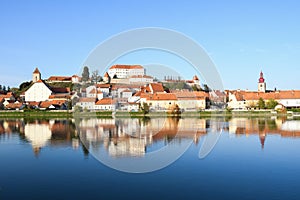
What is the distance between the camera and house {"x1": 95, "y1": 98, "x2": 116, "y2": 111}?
114 feet

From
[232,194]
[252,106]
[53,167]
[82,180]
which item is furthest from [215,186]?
[252,106]

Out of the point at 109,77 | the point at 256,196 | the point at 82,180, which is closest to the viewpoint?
the point at 256,196

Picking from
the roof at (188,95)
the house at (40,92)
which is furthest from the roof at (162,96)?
the house at (40,92)

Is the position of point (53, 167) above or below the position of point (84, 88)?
below

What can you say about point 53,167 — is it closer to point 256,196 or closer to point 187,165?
point 187,165

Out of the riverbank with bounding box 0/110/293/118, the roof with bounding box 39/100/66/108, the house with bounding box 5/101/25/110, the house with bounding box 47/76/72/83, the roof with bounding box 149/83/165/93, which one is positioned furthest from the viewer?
the house with bounding box 47/76/72/83

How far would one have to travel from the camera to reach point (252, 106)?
115ft

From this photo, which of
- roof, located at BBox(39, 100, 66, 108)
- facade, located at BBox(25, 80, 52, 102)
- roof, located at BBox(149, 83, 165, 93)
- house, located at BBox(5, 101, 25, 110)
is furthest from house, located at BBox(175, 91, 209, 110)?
facade, located at BBox(25, 80, 52, 102)

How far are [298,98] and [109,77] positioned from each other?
978 inches

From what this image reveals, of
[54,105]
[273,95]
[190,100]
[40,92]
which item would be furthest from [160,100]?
[40,92]

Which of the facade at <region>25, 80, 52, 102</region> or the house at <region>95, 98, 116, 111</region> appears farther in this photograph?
the facade at <region>25, 80, 52, 102</region>

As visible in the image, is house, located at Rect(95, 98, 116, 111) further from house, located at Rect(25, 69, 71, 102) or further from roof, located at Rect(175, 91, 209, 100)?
house, located at Rect(25, 69, 71, 102)

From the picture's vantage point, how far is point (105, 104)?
35438mm

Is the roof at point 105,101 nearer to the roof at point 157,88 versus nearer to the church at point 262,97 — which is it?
the roof at point 157,88
